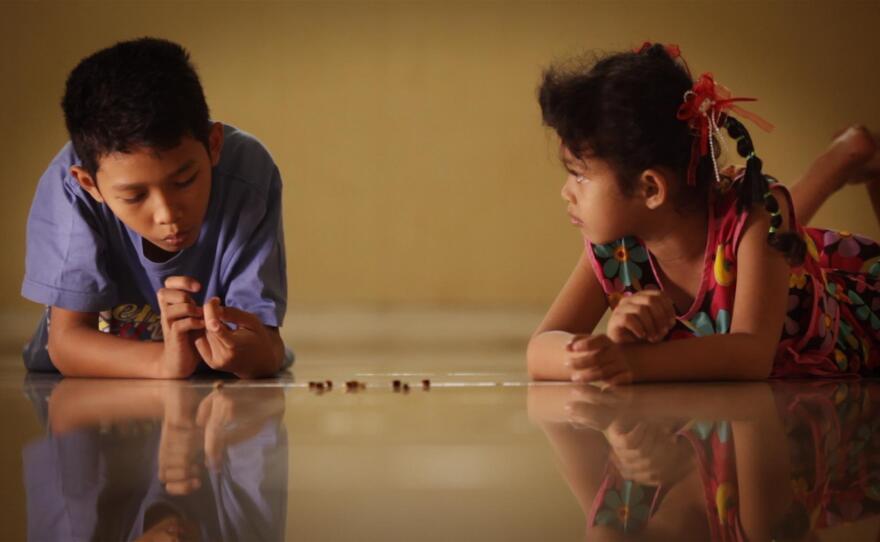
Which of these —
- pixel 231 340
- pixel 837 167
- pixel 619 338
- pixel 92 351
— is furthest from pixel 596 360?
pixel 837 167

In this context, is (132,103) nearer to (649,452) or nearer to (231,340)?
(231,340)

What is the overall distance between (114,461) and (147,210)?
2.07 ft

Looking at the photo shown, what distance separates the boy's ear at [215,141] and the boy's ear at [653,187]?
1.70 ft

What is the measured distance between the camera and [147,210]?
137 centimetres

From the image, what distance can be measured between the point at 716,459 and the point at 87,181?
94cm

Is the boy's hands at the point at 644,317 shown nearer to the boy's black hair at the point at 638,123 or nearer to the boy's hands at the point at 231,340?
the boy's black hair at the point at 638,123

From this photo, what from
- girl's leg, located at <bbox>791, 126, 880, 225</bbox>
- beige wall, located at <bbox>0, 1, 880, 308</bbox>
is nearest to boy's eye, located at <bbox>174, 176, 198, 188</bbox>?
girl's leg, located at <bbox>791, 126, 880, 225</bbox>

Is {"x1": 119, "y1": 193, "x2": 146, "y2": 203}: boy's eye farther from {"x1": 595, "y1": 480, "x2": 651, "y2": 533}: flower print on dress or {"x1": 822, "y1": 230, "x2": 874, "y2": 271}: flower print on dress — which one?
{"x1": 822, "y1": 230, "x2": 874, "y2": 271}: flower print on dress

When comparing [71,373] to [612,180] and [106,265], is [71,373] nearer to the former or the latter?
[106,265]

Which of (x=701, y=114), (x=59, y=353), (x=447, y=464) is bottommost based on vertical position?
(x=59, y=353)

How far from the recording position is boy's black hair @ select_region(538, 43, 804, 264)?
4.37 ft

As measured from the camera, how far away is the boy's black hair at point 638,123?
133 centimetres

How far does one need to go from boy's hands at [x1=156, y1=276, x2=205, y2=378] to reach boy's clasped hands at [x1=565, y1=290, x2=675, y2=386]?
0.43m

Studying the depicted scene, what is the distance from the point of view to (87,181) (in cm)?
144
